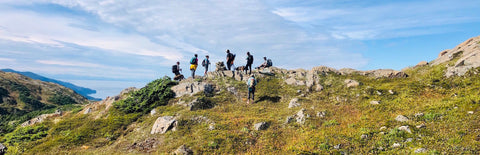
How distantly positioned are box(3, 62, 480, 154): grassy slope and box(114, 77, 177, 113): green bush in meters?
1.16

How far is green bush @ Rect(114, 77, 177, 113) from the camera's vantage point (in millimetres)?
22297

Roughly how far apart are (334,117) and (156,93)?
17.7m

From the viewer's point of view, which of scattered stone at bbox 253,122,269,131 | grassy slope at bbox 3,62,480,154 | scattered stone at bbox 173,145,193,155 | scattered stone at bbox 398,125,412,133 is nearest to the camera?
grassy slope at bbox 3,62,480,154

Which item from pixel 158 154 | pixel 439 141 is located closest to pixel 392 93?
pixel 439 141

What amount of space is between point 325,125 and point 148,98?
17.2 m

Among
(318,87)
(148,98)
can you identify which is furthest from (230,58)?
(318,87)

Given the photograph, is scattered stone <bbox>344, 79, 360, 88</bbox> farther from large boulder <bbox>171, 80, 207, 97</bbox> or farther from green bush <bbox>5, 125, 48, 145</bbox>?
green bush <bbox>5, 125, 48, 145</bbox>

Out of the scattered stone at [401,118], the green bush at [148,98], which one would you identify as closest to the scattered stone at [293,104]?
the scattered stone at [401,118]

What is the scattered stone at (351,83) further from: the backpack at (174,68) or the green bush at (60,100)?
the green bush at (60,100)

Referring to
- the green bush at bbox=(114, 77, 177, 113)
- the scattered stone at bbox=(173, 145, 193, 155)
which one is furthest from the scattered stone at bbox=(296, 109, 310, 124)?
the green bush at bbox=(114, 77, 177, 113)

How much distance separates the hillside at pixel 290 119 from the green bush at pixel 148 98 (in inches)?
3.9

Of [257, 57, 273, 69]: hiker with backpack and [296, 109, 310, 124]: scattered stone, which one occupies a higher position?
[257, 57, 273, 69]: hiker with backpack

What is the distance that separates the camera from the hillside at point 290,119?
1237 centimetres

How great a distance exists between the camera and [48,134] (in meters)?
18.6
